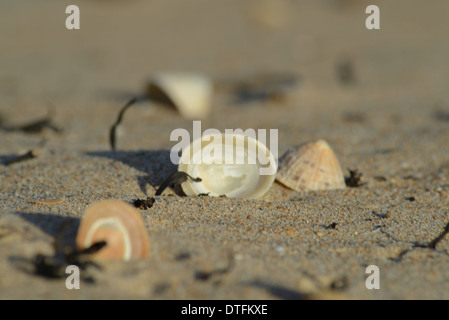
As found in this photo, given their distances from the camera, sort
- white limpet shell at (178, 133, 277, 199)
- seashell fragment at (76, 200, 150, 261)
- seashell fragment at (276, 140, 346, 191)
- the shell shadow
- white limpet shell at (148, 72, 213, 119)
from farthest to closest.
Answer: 1. white limpet shell at (148, 72, 213, 119)
2. seashell fragment at (276, 140, 346, 191)
3. the shell shadow
4. white limpet shell at (178, 133, 277, 199)
5. seashell fragment at (76, 200, 150, 261)

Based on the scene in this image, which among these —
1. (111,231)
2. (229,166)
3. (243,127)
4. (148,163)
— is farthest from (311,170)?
(243,127)

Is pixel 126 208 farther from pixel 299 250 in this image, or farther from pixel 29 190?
pixel 29 190

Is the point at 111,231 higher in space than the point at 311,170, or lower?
lower

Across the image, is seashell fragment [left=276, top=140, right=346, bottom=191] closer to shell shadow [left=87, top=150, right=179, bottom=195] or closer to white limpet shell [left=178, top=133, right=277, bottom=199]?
white limpet shell [left=178, top=133, right=277, bottom=199]

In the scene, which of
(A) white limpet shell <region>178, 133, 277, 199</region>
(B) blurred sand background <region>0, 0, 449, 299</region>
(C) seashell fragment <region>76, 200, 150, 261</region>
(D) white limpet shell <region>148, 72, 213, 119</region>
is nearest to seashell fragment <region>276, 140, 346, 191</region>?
(B) blurred sand background <region>0, 0, 449, 299</region>

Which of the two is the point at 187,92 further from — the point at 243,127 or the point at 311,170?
the point at 311,170

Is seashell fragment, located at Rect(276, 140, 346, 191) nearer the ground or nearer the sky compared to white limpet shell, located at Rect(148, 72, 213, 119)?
nearer the ground

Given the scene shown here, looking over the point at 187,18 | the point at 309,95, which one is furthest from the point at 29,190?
Answer: the point at 187,18
